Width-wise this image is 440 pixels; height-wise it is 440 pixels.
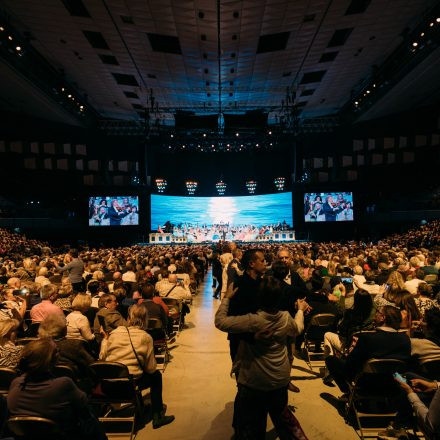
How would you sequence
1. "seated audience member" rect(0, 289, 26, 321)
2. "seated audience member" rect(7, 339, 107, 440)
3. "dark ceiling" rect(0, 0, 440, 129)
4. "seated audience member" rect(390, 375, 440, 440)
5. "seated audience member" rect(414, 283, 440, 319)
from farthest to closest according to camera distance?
"dark ceiling" rect(0, 0, 440, 129)
"seated audience member" rect(0, 289, 26, 321)
"seated audience member" rect(414, 283, 440, 319)
"seated audience member" rect(7, 339, 107, 440)
"seated audience member" rect(390, 375, 440, 440)

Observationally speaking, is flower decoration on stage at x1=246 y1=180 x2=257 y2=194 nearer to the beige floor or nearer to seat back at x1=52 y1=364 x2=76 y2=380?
the beige floor

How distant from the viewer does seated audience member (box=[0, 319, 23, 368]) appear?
3197 mm

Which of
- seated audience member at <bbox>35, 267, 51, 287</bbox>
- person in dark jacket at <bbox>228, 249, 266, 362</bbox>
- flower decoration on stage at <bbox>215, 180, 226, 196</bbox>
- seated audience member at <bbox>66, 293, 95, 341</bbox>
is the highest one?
flower decoration on stage at <bbox>215, 180, 226, 196</bbox>

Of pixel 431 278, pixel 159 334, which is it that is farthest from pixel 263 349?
pixel 431 278

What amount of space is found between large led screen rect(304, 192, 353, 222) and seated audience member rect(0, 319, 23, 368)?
22015 mm

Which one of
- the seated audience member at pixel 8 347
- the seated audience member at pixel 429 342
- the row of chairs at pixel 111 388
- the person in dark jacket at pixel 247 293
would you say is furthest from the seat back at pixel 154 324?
the seated audience member at pixel 429 342

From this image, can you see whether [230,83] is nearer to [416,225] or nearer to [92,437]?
[416,225]

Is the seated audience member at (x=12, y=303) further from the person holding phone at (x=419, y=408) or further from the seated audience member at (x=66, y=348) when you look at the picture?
the person holding phone at (x=419, y=408)

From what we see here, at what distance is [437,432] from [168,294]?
206 inches

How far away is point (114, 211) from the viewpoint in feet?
77.8

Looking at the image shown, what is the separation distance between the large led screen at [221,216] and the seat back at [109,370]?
22.1m

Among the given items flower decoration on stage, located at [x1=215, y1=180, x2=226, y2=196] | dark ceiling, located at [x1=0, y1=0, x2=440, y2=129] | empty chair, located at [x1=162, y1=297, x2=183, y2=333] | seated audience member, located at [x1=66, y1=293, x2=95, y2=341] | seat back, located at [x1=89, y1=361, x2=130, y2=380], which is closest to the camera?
seat back, located at [x1=89, y1=361, x2=130, y2=380]

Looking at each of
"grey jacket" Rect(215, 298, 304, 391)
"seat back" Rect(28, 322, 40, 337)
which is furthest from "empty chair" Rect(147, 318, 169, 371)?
"grey jacket" Rect(215, 298, 304, 391)

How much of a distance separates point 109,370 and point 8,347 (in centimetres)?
90
